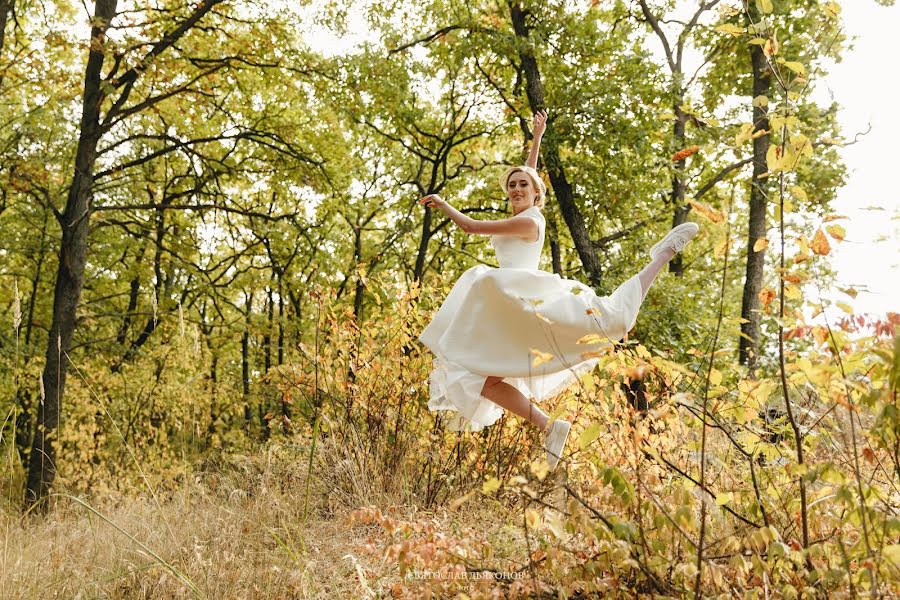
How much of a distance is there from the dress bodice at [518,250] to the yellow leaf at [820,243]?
1984 mm

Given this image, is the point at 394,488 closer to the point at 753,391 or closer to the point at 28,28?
the point at 753,391

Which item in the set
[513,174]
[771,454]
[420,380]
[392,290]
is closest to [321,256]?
[392,290]

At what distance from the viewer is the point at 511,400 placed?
12.2 ft

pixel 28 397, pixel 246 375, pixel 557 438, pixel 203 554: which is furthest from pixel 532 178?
pixel 246 375

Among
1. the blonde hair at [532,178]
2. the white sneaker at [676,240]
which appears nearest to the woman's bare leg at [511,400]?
the white sneaker at [676,240]

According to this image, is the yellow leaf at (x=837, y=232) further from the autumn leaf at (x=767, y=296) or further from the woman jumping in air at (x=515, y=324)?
the woman jumping in air at (x=515, y=324)

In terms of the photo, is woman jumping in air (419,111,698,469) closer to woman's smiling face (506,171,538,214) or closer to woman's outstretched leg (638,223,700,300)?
woman's outstretched leg (638,223,700,300)

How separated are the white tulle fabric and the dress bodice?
0.24 metres

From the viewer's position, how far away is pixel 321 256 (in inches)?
453

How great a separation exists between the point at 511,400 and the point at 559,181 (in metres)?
5.79

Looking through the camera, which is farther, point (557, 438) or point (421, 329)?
point (421, 329)

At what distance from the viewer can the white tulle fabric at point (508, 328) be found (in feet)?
11.5

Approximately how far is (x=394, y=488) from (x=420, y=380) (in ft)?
2.71

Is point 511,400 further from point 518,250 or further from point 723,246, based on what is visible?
point 723,246
